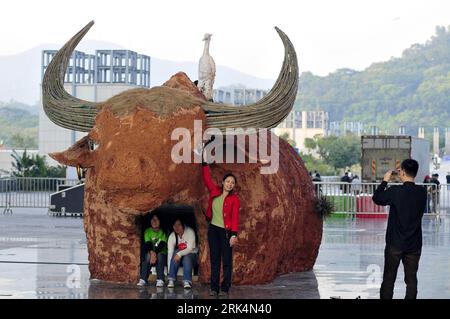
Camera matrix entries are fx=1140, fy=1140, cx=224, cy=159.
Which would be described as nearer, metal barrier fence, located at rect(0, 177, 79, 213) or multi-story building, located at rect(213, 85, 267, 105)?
metal barrier fence, located at rect(0, 177, 79, 213)

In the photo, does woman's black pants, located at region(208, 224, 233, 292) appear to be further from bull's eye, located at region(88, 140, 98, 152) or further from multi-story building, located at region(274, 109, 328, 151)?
multi-story building, located at region(274, 109, 328, 151)

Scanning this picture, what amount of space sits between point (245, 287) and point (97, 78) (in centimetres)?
4598

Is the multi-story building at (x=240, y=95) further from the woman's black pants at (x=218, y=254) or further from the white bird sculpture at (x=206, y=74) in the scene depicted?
the woman's black pants at (x=218, y=254)

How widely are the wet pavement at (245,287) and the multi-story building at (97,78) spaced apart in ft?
103

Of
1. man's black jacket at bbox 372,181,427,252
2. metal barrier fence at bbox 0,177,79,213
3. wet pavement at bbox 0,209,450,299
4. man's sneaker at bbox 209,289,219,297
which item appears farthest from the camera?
metal barrier fence at bbox 0,177,79,213

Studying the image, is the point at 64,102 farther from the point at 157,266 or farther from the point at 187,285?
the point at 187,285

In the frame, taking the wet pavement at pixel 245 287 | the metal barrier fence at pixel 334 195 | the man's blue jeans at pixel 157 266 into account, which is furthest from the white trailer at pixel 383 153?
the man's blue jeans at pixel 157 266

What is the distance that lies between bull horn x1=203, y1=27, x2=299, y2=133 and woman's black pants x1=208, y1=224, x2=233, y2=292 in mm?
1210

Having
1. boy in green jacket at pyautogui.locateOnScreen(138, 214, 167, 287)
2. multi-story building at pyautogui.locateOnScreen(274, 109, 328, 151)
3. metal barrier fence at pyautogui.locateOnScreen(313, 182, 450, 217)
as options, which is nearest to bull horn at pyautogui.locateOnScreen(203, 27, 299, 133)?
boy in green jacket at pyautogui.locateOnScreen(138, 214, 167, 287)

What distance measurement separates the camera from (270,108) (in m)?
13.4

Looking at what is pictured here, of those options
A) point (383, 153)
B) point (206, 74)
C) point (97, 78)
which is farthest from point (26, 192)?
point (97, 78)

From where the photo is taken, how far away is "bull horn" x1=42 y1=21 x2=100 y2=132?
14000mm
